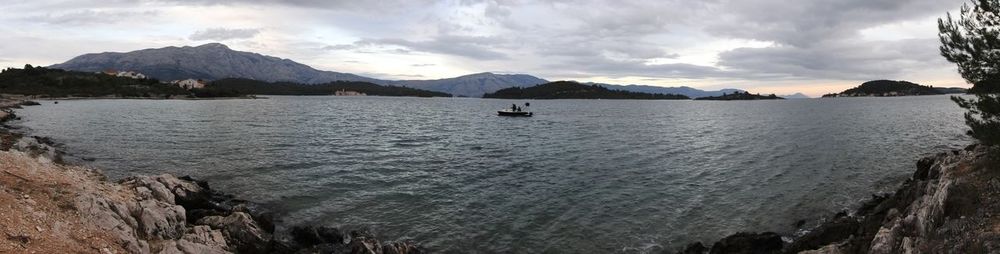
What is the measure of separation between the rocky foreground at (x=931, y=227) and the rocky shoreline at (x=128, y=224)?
1507 cm

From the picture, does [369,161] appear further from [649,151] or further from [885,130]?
[885,130]

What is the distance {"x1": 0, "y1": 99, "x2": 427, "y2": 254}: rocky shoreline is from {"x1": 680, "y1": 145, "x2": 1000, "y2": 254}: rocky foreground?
15071mm

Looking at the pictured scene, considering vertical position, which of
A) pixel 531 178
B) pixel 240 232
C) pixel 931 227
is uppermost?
pixel 931 227

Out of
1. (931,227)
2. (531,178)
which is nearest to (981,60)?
(931,227)

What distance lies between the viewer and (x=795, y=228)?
27.2 m

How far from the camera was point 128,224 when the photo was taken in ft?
60.0

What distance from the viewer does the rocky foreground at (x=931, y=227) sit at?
49.4ft

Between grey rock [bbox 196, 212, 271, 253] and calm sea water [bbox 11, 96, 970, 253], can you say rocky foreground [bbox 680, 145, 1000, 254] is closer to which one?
calm sea water [bbox 11, 96, 970, 253]

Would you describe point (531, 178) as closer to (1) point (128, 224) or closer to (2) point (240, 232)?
(2) point (240, 232)

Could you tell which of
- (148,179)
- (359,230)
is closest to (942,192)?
(359,230)

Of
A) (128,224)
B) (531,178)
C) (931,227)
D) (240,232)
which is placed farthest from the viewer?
(531,178)

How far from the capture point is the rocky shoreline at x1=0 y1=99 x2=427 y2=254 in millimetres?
15242

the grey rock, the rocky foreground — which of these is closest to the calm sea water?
the rocky foreground

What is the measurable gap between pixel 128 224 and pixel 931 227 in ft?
85.1
